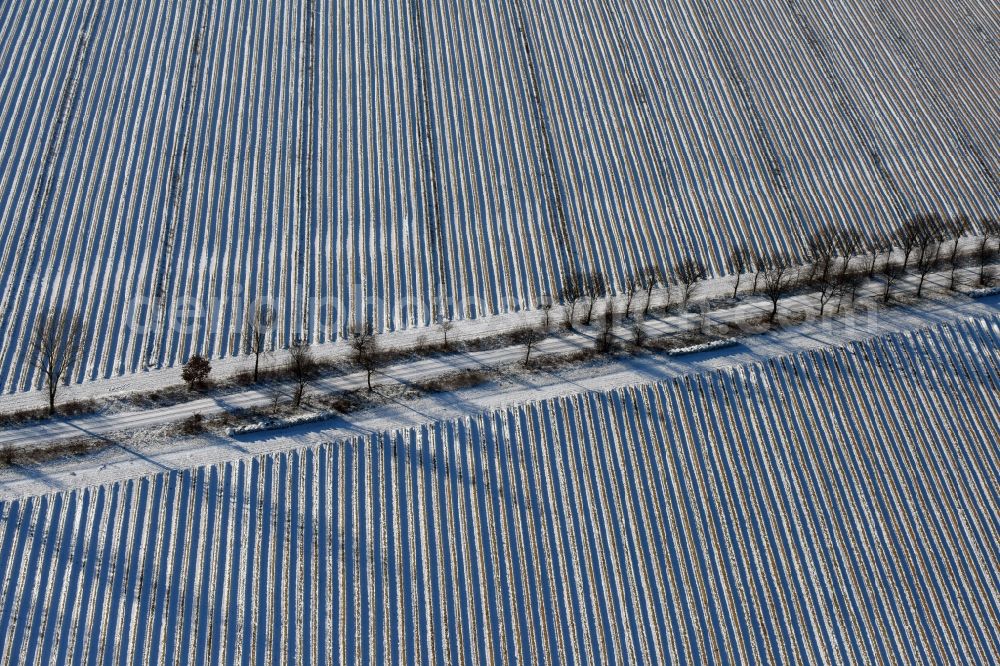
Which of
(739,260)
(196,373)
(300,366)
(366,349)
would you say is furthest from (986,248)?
(196,373)

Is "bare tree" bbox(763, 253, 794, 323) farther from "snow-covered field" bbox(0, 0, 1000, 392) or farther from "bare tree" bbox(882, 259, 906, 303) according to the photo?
"bare tree" bbox(882, 259, 906, 303)

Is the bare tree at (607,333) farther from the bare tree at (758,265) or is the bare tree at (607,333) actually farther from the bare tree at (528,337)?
the bare tree at (758,265)

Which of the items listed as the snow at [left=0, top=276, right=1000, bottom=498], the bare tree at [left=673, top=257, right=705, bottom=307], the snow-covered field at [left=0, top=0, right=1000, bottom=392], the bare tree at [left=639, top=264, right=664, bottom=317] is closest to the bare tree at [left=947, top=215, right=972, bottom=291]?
the snow-covered field at [left=0, top=0, right=1000, bottom=392]

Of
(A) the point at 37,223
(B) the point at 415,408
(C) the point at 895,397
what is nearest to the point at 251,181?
(A) the point at 37,223

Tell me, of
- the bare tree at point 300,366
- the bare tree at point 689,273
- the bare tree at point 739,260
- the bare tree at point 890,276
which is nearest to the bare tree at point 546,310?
the bare tree at point 689,273

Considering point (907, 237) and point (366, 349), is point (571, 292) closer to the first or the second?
point (366, 349)

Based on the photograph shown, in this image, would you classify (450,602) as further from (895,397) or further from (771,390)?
(895,397)
